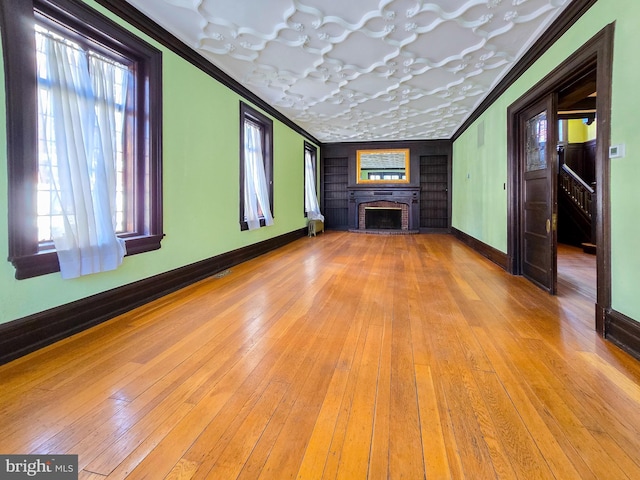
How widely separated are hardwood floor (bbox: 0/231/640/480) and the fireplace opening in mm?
7669

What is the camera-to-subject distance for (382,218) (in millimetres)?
10898

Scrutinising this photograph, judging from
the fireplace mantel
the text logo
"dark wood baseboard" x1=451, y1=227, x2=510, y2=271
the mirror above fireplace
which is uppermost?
the mirror above fireplace

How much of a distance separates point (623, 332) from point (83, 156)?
4187mm

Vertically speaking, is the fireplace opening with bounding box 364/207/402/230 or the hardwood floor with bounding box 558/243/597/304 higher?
the fireplace opening with bounding box 364/207/402/230

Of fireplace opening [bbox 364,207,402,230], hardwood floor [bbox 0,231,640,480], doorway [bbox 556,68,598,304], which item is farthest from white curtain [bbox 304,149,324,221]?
hardwood floor [bbox 0,231,640,480]

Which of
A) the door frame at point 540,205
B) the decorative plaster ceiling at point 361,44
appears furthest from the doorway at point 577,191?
the decorative plaster ceiling at point 361,44

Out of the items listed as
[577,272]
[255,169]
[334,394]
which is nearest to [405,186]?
[255,169]

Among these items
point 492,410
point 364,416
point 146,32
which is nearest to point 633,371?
point 492,410

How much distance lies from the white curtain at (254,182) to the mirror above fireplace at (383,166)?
4.91m

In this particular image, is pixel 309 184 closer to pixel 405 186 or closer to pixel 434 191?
pixel 405 186

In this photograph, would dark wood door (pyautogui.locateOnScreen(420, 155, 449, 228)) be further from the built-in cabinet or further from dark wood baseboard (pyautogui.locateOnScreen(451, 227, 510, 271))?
dark wood baseboard (pyautogui.locateOnScreen(451, 227, 510, 271))

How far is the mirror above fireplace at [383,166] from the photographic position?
10.3 m

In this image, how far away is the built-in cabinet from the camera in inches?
396

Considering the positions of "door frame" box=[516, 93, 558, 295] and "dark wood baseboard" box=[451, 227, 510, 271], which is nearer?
"door frame" box=[516, 93, 558, 295]
